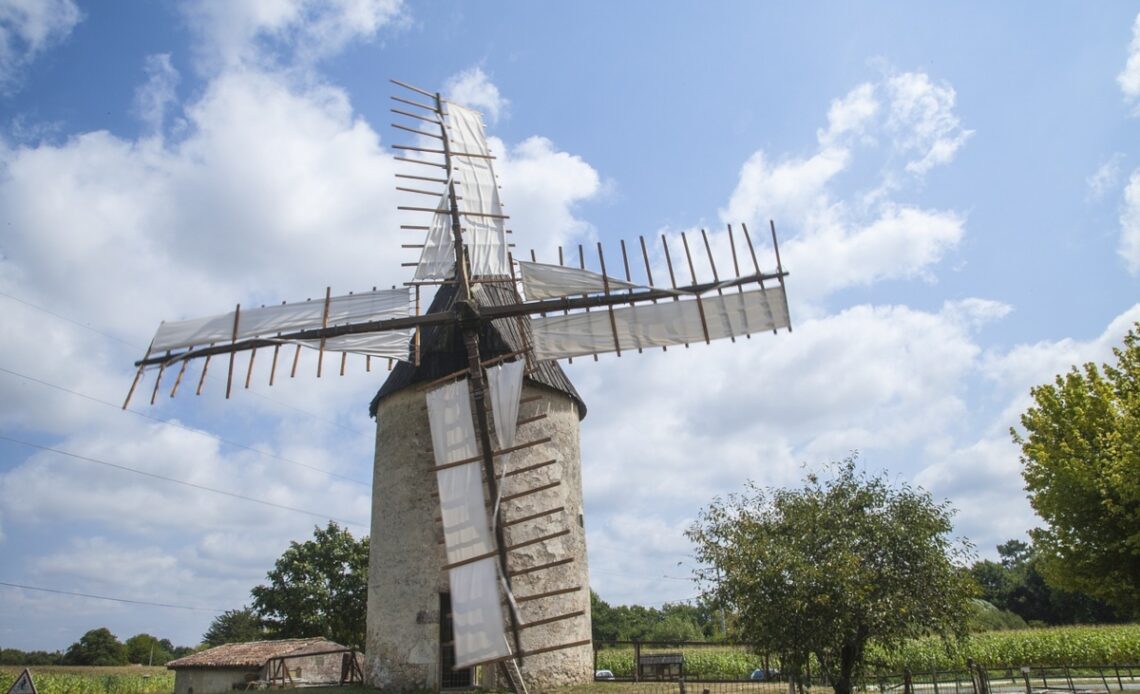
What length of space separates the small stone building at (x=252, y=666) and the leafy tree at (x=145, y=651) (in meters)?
44.9

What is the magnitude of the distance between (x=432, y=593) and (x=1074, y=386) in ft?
48.4

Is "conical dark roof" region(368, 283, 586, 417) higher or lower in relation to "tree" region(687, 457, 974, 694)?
higher

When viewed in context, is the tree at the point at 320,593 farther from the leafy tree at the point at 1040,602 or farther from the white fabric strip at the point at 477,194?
the leafy tree at the point at 1040,602

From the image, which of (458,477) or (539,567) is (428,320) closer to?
(458,477)

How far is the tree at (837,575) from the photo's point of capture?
420 inches

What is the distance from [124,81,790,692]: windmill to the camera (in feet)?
38.5

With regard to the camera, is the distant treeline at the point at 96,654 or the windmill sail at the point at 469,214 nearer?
the windmill sail at the point at 469,214

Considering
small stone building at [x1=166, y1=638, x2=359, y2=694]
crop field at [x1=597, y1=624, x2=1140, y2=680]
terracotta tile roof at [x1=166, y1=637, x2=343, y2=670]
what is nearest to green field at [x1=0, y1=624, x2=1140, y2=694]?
crop field at [x1=597, y1=624, x2=1140, y2=680]

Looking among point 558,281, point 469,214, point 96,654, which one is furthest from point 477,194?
point 96,654

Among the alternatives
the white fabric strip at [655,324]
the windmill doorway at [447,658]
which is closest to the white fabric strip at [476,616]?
the windmill doorway at [447,658]

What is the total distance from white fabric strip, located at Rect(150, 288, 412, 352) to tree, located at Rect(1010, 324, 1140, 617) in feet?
45.2

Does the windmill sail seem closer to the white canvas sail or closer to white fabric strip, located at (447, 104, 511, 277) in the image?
white fabric strip, located at (447, 104, 511, 277)

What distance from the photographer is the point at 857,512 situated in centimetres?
1225

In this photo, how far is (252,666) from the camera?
22250 mm
